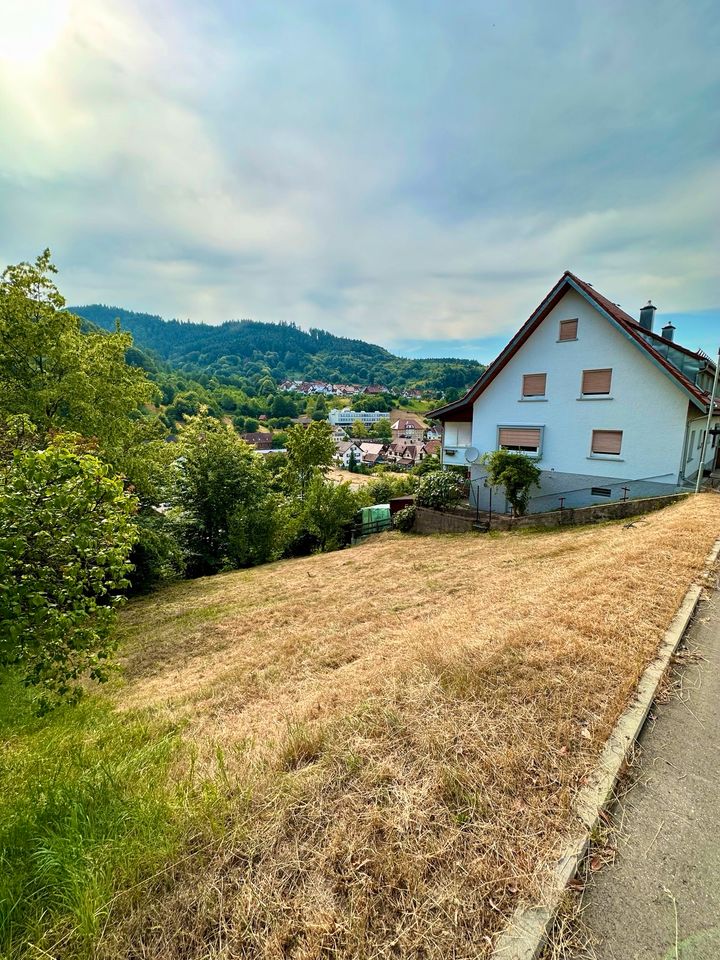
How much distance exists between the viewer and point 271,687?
4.82 metres

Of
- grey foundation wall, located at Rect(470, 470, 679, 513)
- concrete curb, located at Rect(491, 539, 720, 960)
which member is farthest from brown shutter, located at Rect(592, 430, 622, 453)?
concrete curb, located at Rect(491, 539, 720, 960)

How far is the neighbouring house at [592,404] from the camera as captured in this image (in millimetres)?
12367

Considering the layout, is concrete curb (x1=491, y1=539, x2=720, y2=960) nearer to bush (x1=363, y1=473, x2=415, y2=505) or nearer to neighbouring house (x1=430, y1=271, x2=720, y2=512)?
neighbouring house (x1=430, y1=271, x2=720, y2=512)

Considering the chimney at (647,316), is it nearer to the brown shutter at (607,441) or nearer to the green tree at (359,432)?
the brown shutter at (607,441)

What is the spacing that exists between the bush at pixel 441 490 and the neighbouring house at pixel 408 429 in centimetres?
9832

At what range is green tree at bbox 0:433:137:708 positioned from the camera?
2.63 m

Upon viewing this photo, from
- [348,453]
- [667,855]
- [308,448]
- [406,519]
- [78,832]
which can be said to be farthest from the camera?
[348,453]

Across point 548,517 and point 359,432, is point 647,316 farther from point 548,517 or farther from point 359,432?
point 359,432

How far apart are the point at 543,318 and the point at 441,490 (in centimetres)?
756

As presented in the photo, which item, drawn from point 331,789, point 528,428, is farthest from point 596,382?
point 331,789

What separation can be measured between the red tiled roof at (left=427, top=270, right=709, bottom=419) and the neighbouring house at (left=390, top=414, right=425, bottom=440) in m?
96.9

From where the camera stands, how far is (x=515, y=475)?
1427 centimetres

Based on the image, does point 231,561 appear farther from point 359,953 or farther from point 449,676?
point 359,953

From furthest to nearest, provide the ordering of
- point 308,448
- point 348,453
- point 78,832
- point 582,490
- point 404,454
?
point 348,453
point 404,454
point 308,448
point 582,490
point 78,832
